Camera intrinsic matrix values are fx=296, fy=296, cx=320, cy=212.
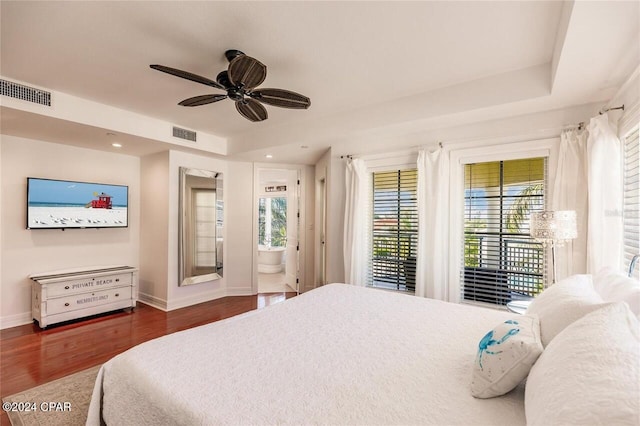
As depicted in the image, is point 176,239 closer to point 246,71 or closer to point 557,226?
point 246,71

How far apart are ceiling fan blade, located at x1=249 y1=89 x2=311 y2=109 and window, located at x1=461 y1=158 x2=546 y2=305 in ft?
6.38

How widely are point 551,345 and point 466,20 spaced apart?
1894mm

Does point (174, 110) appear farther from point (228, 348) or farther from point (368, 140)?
point (228, 348)

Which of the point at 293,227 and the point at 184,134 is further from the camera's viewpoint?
the point at 293,227

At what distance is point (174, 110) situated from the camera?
3482 millimetres

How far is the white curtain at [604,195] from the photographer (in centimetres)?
221

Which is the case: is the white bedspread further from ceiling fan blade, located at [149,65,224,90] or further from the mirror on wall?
the mirror on wall

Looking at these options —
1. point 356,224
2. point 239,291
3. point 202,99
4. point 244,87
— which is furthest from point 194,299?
point 244,87

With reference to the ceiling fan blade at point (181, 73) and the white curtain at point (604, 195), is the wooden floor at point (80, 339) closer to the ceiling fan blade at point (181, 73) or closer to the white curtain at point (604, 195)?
the ceiling fan blade at point (181, 73)

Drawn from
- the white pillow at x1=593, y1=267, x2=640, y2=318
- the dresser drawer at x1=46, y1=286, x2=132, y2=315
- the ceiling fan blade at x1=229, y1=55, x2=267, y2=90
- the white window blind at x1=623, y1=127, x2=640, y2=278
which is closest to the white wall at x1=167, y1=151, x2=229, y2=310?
the dresser drawer at x1=46, y1=286, x2=132, y2=315

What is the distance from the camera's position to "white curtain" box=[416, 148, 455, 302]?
3.22 m

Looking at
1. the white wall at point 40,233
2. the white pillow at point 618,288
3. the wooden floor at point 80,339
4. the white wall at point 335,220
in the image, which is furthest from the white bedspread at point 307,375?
the white wall at point 40,233

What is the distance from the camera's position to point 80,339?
10.6 feet

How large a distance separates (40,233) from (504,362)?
16.9ft
